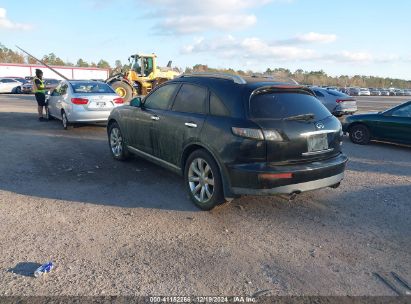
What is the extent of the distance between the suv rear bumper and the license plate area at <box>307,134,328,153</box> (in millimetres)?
198

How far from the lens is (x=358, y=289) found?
2932 mm

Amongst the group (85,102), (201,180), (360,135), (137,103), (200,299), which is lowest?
(200,299)

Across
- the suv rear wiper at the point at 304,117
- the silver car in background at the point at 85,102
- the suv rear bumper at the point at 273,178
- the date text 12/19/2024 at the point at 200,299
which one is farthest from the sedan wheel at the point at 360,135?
the date text 12/19/2024 at the point at 200,299

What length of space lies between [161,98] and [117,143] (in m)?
1.88

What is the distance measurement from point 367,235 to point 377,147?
19.9 feet

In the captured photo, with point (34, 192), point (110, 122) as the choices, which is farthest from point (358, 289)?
point (110, 122)

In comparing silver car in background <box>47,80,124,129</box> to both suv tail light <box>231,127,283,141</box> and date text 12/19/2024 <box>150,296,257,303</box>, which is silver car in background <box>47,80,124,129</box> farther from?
date text 12/19/2024 <box>150,296,257,303</box>

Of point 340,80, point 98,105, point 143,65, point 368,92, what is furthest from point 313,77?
point 98,105

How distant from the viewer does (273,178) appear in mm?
3928

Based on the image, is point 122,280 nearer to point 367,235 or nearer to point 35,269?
point 35,269

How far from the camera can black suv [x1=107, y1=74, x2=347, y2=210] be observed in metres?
3.97

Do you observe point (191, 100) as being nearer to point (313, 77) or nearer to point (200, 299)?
point (200, 299)

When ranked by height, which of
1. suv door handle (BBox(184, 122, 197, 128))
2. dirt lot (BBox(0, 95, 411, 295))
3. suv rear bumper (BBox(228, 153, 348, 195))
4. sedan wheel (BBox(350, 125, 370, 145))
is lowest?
dirt lot (BBox(0, 95, 411, 295))

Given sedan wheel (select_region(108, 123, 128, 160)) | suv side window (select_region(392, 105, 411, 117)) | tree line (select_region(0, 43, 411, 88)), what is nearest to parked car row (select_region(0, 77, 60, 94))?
sedan wheel (select_region(108, 123, 128, 160))
